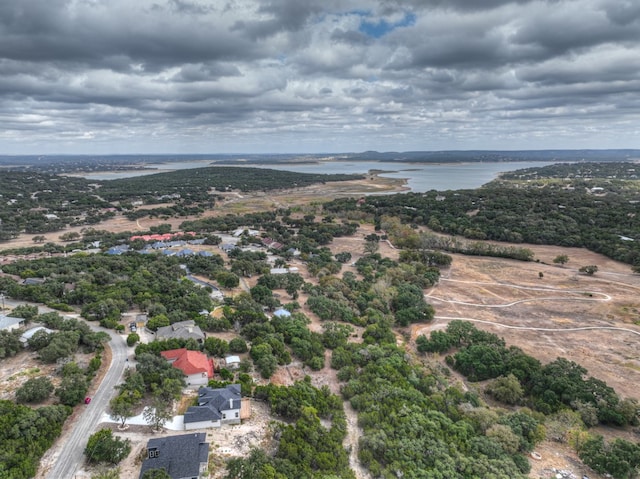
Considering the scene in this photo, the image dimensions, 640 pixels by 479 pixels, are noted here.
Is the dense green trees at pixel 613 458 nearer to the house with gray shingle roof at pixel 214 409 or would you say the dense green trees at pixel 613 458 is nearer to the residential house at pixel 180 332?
the house with gray shingle roof at pixel 214 409

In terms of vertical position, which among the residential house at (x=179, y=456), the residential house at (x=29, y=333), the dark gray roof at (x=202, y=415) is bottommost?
the dark gray roof at (x=202, y=415)

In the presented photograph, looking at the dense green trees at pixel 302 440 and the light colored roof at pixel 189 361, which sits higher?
the light colored roof at pixel 189 361

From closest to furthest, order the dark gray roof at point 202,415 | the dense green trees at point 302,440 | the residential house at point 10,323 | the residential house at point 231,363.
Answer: the dense green trees at point 302,440 < the dark gray roof at point 202,415 < the residential house at point 231,363 < the residential house at point 10,323

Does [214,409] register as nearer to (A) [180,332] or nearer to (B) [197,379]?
(B) [197,379]

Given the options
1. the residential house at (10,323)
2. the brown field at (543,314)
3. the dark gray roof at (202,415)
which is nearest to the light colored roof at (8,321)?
the residential house at (10,323)

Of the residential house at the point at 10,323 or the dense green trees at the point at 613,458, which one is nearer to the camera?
the dense green trees at the point at 613,458

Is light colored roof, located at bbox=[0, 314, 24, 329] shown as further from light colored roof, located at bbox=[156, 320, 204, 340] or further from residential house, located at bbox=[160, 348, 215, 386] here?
residential house, located at bbox=[160, 348, 215, 386]

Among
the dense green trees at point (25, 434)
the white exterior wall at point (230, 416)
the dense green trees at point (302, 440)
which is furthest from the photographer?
the white exterior wall at point (230, 416)
